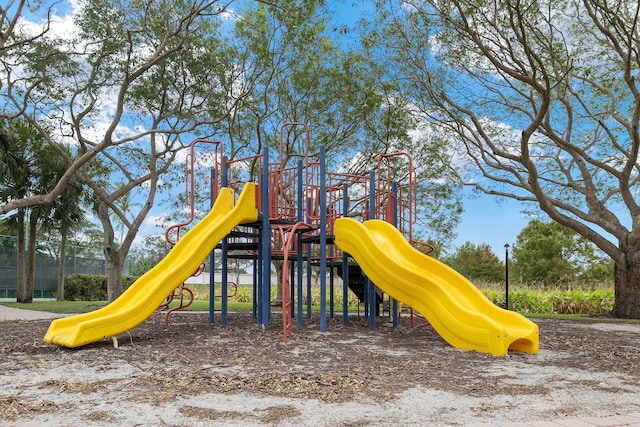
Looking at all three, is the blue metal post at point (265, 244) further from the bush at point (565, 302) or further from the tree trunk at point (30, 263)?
the tree trunk at point (30, 263)

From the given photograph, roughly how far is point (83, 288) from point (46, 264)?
204 cm

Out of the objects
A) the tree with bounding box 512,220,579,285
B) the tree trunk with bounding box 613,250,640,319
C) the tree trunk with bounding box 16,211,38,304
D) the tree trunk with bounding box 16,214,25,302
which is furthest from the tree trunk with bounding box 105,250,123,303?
the tree with bounding box 512,220,579,285

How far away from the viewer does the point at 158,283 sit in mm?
9109

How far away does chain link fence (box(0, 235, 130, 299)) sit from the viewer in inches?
947

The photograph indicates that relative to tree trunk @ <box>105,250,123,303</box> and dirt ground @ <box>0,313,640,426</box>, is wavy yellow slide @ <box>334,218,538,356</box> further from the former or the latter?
tree trunk @ <box>105,250,123,303</box>

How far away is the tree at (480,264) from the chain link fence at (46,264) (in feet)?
83.7

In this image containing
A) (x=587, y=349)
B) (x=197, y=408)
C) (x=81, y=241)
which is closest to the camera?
(x=197, y=408)

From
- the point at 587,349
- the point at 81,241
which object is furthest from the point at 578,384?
the point at 81,241

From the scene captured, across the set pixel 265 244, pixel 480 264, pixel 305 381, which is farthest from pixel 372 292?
pixel 480 264

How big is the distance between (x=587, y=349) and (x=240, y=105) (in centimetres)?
1279

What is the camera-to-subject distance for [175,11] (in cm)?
1559

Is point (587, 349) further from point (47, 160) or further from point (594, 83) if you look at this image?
point (47, 160)

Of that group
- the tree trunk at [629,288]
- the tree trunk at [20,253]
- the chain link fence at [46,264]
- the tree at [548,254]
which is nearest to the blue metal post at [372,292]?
the tree trunk at [629,288]

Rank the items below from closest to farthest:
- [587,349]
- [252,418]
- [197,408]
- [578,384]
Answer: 1. [252,418]
2. [197,408]
3. [578,384]
4. [587,349]
